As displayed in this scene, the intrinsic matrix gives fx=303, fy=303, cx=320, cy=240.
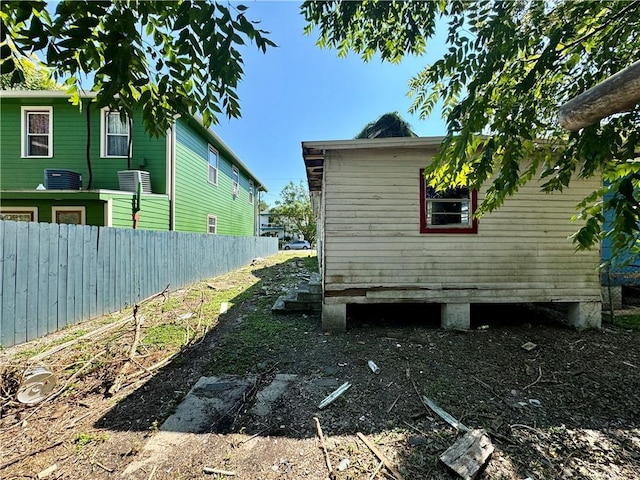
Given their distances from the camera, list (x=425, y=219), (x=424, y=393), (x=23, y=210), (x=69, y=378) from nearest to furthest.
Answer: (x=424, y=393) < (x=69, y=378) < (x=425, y=219) < (x=23, y=210)

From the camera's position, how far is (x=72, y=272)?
4809 millimetres

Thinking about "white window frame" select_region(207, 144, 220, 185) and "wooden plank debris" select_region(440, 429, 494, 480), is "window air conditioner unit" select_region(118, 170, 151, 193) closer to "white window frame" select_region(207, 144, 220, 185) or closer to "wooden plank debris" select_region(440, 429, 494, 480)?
"white window frame" select_region(207, 144, 220, 185)

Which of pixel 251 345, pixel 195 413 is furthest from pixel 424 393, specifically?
pixel 251 345

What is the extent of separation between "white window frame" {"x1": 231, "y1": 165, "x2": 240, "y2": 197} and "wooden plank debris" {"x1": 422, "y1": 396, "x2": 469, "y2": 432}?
13.8m

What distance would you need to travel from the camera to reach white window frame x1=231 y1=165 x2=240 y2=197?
15.0 metres

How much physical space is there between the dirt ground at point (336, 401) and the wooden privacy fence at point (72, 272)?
395mm

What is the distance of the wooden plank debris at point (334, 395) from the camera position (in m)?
2.87

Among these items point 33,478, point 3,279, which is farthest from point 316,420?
point 3,279

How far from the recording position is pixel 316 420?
266cm

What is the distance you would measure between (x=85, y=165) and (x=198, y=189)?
3285mm

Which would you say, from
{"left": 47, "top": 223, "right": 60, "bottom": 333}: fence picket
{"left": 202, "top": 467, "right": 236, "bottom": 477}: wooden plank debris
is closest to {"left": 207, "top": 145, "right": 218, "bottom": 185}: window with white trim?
{"left": 47, "top": 223, "right": 60, "bottom": 333}: fence picket

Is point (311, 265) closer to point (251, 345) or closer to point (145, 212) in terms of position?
point (145, 212)

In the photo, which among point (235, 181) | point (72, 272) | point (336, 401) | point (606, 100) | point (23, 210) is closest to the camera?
point (606, 100)

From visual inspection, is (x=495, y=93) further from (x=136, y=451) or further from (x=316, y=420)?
(x=136, y=451)
